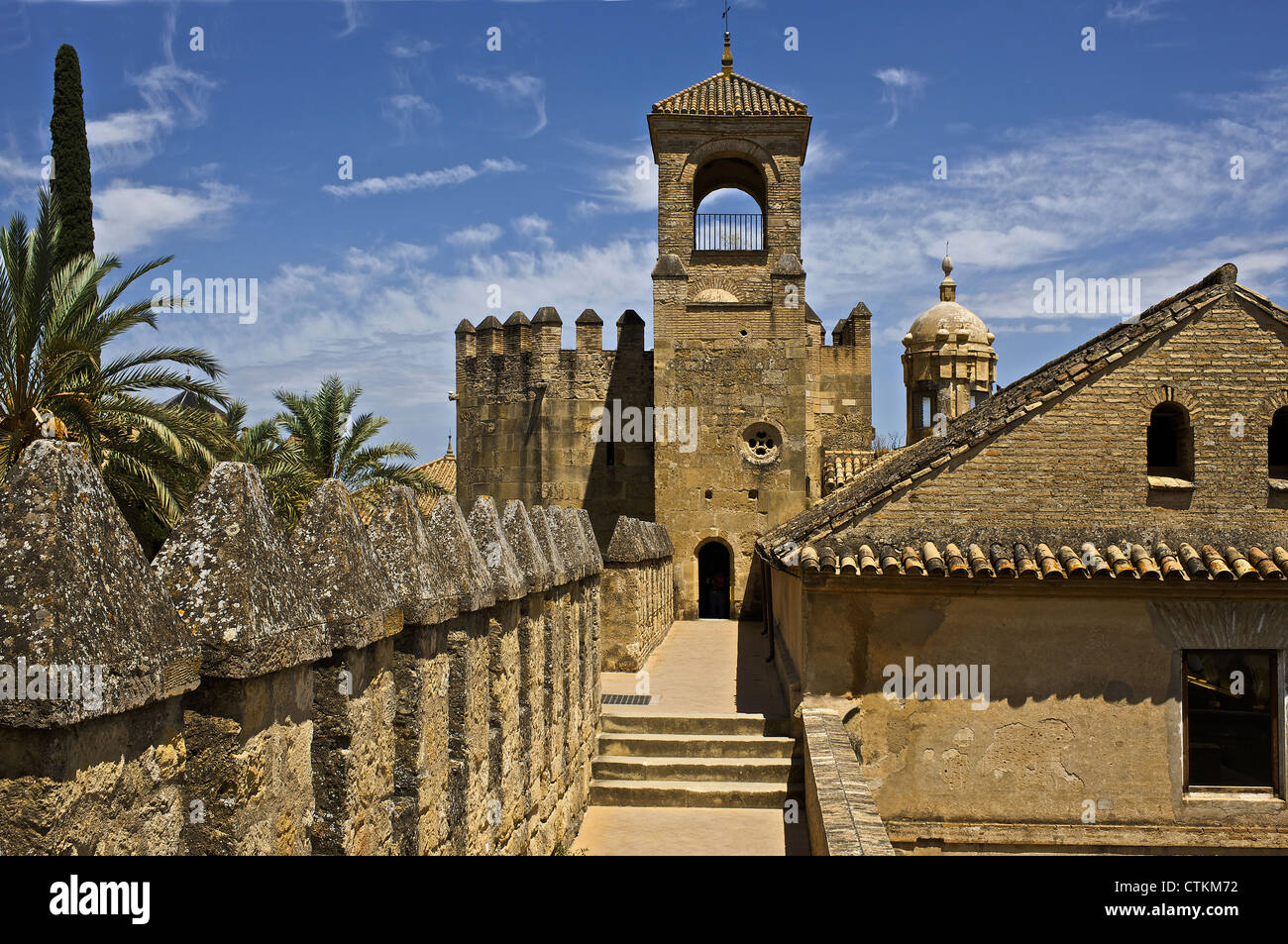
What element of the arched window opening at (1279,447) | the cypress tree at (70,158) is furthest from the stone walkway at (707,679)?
the cypress tree at (70,158)

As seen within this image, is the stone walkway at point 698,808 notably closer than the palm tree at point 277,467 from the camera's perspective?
Yes

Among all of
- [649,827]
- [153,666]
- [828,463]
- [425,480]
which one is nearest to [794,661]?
[649,827]


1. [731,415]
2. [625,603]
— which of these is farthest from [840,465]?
[625,603]

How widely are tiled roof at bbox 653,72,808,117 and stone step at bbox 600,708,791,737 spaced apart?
20.3 meters

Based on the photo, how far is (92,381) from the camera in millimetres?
13234

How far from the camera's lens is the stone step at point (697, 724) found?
1109 centimetres

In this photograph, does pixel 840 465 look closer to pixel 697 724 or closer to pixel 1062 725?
pixel 697 724

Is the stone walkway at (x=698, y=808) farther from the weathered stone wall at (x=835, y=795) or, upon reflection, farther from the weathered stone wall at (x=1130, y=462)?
the weathered stone wall at (x=1130, y=462)

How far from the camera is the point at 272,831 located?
3.48 metres

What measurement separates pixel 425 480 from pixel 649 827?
45.1ft

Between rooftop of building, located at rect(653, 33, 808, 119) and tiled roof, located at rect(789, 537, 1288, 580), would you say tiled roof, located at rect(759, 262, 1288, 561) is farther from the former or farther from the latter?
rooftop of building, located at rect(653, 33, 808, 119)

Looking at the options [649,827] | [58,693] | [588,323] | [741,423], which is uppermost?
[588,323]

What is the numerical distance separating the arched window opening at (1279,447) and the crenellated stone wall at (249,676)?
8.10 meters
